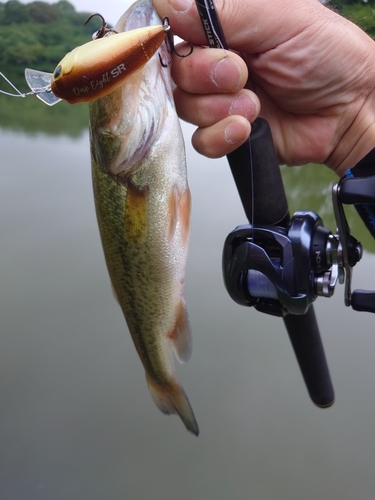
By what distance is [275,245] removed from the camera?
82 centimetres

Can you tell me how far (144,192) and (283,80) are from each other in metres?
0.53

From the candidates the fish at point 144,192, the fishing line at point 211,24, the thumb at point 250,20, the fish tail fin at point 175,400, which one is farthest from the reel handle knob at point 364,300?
the thumb at point 250,20

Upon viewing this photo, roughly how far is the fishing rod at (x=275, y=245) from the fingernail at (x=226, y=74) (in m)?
0.03

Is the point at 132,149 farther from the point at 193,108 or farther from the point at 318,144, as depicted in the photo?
the point at 318,144

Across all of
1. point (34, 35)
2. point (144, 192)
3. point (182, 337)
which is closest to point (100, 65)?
point (144, 192)

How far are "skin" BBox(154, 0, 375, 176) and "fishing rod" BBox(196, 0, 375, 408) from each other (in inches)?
2.1

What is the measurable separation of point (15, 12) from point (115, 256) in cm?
1035

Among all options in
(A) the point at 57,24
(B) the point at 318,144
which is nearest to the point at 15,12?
(A) the point at 57,24

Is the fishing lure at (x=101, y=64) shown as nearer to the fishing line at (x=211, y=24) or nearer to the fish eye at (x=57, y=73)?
the fish eye at (x=57, y=73)

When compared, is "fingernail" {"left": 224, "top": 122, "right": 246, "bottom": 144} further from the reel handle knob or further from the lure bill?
the reel handle knob

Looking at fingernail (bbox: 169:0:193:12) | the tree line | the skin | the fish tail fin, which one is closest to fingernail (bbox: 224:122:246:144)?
the skin

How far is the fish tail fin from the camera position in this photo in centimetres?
103

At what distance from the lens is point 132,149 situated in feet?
2.45

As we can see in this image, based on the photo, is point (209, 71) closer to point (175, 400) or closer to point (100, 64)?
point (100, 64)
